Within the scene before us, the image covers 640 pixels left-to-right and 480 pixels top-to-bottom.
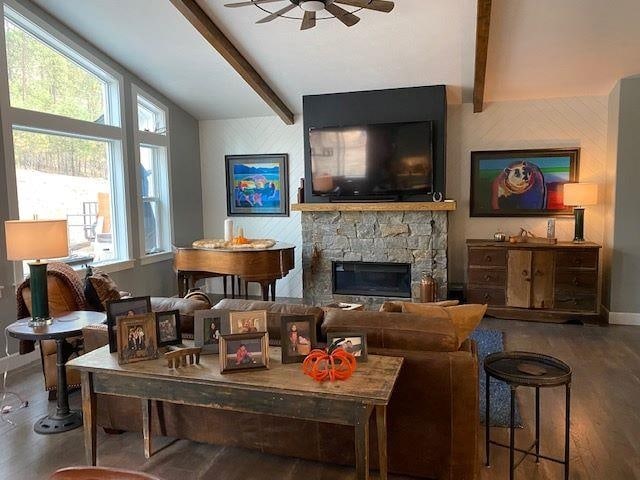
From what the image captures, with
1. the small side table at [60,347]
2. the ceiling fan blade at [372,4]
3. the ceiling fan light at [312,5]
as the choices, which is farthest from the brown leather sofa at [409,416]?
the ceiling fan blade at [372,4]

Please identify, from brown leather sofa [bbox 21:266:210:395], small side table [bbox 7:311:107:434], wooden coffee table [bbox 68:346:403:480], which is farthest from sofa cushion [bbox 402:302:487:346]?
small side table [bbox 7:311:107:434]

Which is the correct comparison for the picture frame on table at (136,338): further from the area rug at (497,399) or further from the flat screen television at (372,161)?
the flat screen television at (372,161)

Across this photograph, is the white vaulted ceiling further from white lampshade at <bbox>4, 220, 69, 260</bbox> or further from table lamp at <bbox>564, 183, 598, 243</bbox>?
white lampshade at <bbox>4, 220, 69, 260</bbox>

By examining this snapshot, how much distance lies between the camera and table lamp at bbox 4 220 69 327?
9.10 ft

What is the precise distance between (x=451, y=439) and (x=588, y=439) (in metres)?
1.06

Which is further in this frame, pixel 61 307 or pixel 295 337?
pixel 61 307

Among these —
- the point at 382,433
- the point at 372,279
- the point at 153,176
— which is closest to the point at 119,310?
the point at 382,433

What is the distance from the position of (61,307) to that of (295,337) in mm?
2152

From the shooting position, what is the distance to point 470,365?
6.82ft

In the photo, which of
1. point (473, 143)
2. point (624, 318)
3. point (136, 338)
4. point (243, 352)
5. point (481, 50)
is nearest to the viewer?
point (243, 352)

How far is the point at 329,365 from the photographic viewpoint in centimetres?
190

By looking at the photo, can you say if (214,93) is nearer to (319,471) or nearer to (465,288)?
(465,288)

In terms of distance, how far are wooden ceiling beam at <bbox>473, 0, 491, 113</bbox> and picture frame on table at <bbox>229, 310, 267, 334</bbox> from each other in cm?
308

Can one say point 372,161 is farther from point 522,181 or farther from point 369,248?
point 522,181
